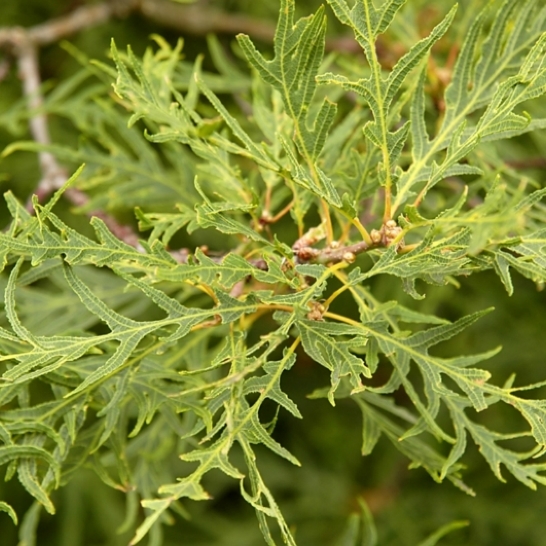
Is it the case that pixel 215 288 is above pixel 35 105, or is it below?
above

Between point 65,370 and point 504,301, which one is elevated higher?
point 65,370

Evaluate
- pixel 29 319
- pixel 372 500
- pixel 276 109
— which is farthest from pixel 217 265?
pixel 372 500

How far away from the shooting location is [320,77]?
92cm

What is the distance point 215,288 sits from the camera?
0.96 meters

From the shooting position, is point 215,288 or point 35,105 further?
point 35,105

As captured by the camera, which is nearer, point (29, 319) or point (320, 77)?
point (320, 77)

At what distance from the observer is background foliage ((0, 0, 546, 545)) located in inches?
38.3

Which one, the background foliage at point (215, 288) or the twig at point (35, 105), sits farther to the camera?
the twig at point (35, 105)

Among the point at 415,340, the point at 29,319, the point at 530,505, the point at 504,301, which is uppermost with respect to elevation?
the point at 415,340

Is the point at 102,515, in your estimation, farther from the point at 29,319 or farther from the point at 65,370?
the point at 65,370

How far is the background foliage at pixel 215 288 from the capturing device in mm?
972

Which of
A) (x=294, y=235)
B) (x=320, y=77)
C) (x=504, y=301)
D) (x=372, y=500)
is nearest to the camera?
(x=320, y=77)

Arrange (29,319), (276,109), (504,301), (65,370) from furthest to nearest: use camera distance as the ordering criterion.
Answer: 1. (504,301)
2. (29,319)
3. (276,109)
4. (65,370)

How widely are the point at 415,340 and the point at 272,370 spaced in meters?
0.21
